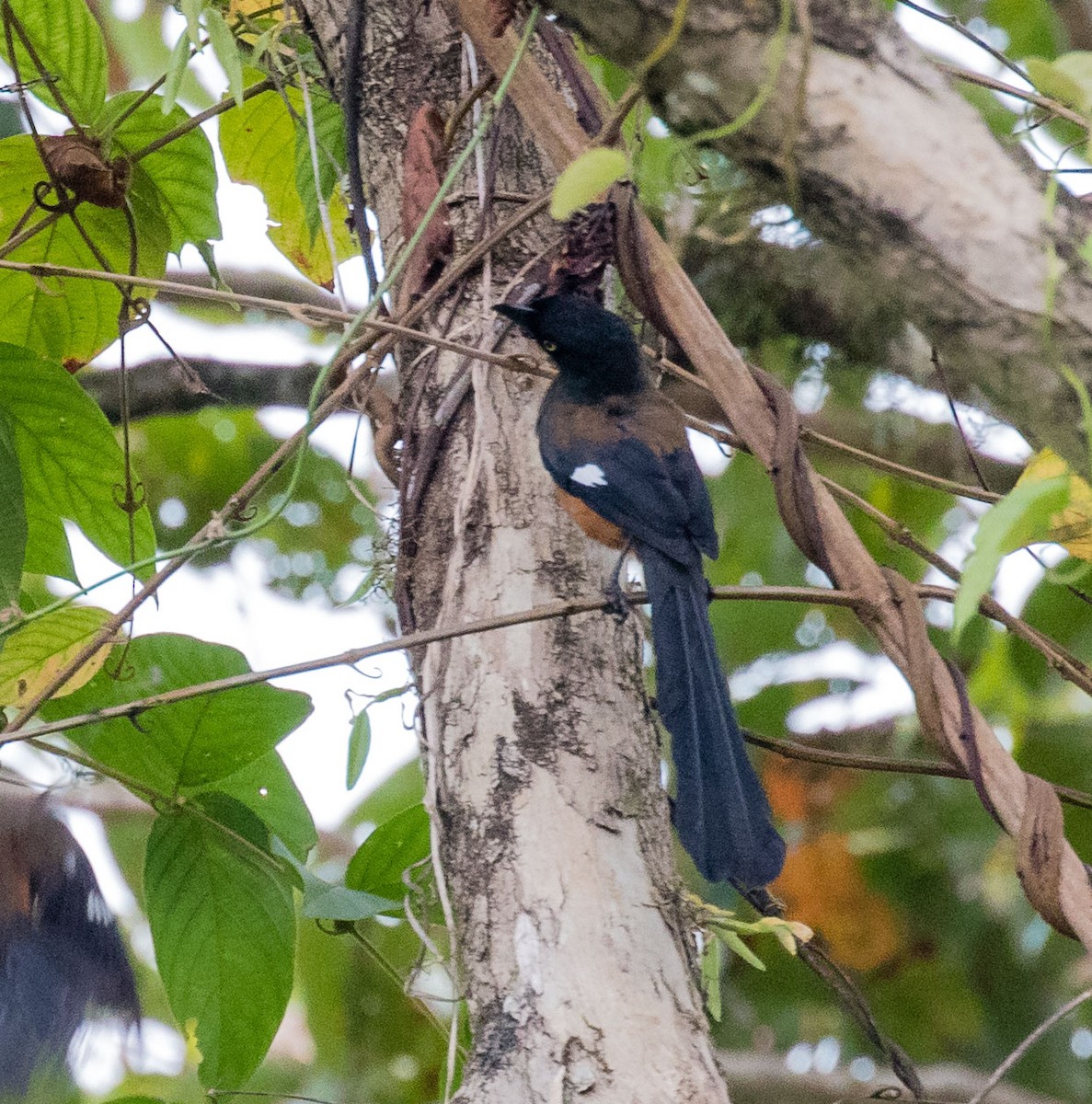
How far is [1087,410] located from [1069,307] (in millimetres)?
100

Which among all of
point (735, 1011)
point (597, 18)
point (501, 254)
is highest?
point (597, 18)

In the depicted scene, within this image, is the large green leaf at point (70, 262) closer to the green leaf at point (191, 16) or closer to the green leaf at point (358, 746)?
the green leaf at point (191, 16)

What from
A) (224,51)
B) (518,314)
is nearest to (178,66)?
(224,51)

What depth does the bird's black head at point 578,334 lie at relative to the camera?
6.08 ft

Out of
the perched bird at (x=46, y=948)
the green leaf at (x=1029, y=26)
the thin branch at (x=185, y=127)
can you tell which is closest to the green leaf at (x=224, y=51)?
the thin branch at (x=185, y=127)

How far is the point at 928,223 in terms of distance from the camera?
104 centimetres

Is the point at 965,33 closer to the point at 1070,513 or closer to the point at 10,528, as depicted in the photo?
the point at 1070,513

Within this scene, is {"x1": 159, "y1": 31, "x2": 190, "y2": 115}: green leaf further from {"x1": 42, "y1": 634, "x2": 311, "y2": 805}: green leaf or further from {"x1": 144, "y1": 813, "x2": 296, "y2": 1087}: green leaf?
{"x1": 144, "y1": 813, "x2": 296, "y2": 1087}: green leaf

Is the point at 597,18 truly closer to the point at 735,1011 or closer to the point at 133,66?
the point at 735,1011

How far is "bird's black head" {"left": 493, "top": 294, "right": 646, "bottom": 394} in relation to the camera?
185 centimetres

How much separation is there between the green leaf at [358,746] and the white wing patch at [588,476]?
1.41 ft

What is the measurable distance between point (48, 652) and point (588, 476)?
2.56ft

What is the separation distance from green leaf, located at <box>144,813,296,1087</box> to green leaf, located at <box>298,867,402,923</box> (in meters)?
0.07

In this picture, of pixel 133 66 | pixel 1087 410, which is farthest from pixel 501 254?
pixel 133 66
